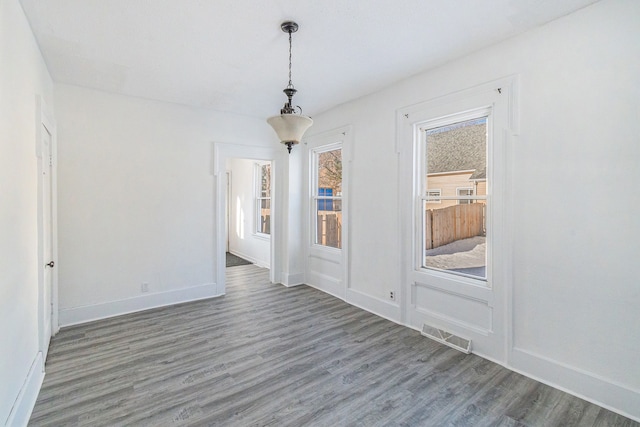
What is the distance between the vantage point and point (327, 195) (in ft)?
15.8

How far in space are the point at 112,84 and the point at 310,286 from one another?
383cm

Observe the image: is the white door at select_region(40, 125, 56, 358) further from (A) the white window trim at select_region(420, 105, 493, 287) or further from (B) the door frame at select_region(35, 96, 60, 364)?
(A) the white window trim at select_region(420, 105, 493, 287)

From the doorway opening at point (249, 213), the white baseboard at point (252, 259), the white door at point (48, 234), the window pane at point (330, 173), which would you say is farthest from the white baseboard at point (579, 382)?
the white baseboard at point (252, 259)

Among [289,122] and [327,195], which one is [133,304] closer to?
Result: [327,195]

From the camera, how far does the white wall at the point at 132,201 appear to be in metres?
3.50

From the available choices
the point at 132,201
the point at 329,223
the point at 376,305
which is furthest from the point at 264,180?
the point at 376,305

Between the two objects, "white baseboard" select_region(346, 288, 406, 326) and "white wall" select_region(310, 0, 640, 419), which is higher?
"white wall" select_region(310, 0, 640, 419)

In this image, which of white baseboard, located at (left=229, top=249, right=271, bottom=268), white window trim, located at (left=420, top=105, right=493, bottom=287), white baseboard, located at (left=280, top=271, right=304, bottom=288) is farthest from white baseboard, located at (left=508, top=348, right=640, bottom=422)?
white baseboard, located at (left=229, top=249, right=271, bottom=268)

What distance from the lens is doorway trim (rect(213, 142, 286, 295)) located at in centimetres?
447

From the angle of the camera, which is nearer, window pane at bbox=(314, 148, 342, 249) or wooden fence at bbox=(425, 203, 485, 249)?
wooden fence at bbox=(425, 203, 485, 249)

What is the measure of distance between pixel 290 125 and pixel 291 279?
323 centimetres

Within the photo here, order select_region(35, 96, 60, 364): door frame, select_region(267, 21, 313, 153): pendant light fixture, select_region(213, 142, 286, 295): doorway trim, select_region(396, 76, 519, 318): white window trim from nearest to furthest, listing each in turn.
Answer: select_region(267, 21, 313, 153): pendant light fixture < select_region(35, 96, 60, 364): door frame < select_region(396, 76, 519, 318): white window trim < select_region(213, 142, 286, 295): doorway trim

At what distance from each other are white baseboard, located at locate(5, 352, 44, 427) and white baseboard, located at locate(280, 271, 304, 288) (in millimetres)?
3117

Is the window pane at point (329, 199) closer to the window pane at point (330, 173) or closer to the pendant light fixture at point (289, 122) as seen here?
the window pane at point (330, 173)
